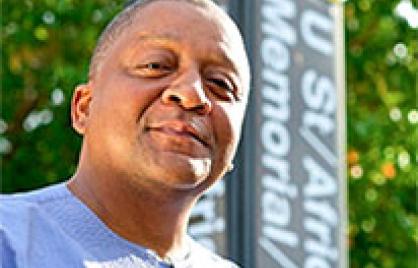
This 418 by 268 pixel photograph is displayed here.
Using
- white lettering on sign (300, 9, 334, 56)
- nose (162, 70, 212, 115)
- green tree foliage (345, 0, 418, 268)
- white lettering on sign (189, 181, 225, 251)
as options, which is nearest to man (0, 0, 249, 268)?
nose (162, 70, 212, 115)

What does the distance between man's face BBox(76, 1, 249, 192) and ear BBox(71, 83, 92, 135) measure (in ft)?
0.08

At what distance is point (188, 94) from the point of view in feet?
5.93

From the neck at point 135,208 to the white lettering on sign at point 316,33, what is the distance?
531 centimetres

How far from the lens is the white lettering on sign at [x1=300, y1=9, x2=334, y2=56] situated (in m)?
7.17

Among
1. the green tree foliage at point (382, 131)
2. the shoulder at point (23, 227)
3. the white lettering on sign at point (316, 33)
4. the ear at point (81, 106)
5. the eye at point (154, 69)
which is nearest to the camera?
the shoulder at point (23, 227)

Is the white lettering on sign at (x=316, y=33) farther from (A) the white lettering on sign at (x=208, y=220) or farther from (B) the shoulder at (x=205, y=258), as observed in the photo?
(B) the shoulder at (x=205, y=258)

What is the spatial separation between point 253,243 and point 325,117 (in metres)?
1.03

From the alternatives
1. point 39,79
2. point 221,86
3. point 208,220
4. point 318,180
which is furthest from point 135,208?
point 39,79

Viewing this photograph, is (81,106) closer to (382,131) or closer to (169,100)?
(169,100)

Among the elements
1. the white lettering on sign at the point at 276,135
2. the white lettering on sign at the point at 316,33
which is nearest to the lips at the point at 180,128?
the white lettering on sign at the point at 276,135

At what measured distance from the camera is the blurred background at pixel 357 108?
893 centimetres

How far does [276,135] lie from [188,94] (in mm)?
4996

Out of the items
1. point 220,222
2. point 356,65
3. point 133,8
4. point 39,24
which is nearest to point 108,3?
point 39,24

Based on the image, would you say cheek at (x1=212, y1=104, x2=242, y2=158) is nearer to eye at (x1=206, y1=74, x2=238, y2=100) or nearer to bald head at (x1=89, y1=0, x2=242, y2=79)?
eye at (x1=206, y1=74, x2=238, y2=100)
